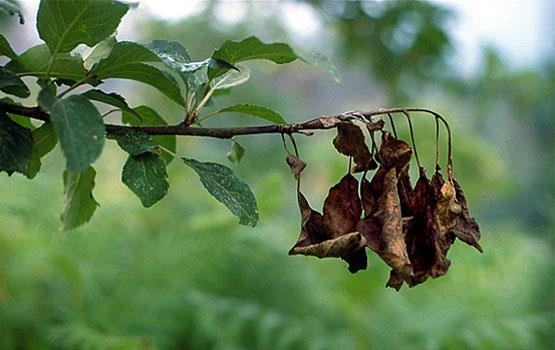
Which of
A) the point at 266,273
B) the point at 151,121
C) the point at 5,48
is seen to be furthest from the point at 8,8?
the point at 266,273

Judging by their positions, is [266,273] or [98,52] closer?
[98,52]

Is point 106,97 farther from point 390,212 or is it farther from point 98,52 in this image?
point 390,212

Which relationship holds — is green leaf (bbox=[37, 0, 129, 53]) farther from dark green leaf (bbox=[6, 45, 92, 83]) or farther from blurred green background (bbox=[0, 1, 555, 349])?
blurred green background (bbox=[0, 1, 555, 349])

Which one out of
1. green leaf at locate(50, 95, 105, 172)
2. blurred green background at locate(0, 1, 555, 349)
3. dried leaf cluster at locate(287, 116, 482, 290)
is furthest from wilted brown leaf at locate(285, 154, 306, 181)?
blurred green background at locate(0, 1, 555, 349)

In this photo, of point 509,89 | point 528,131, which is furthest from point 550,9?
point 509,89

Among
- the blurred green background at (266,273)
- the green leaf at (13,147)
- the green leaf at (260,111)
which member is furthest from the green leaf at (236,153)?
the blurred green background at (266,273)

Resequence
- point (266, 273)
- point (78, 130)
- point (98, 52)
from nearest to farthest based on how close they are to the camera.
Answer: point (78, 130), point (98, 52), point (266, 273)

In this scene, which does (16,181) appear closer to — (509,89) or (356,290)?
(356,290)
